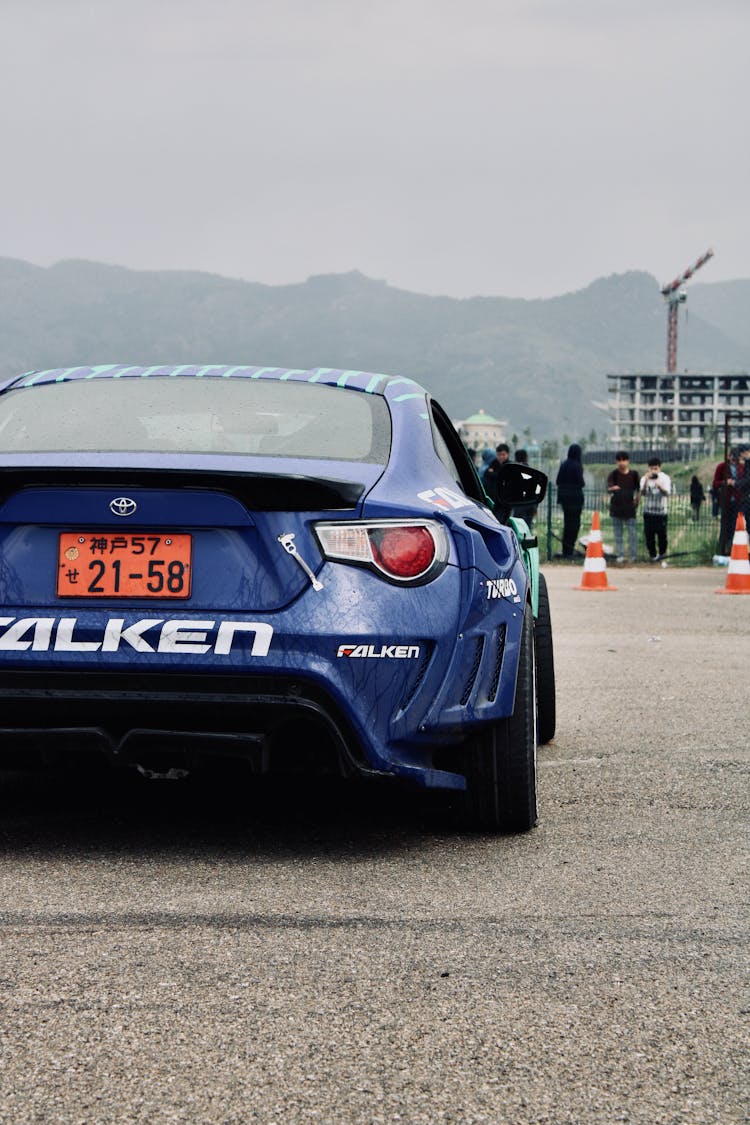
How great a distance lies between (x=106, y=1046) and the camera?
2.60 meters

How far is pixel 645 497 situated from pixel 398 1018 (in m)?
20.3

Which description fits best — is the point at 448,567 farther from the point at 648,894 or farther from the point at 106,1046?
the point at 106,1046

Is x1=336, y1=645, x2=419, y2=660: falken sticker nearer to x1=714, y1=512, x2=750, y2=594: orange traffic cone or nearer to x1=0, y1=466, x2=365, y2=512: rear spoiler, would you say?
x1=0, y1=466, x2=365, y2=512: rear spoiler

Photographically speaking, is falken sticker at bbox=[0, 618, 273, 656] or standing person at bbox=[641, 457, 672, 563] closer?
falken sticker at bbox=[0, 618, 273, 656]

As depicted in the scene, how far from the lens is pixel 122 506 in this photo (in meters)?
3.84

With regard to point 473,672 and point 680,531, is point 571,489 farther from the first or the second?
point 473,672

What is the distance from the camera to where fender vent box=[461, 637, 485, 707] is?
404cm

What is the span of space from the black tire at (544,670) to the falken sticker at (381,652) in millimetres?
2286

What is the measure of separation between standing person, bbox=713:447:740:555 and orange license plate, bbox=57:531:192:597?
59.7 ft

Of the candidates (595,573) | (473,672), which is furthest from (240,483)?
(595,573)

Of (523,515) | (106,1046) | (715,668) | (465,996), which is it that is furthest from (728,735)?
(523,515)

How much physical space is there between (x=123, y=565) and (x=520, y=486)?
6.35 feet

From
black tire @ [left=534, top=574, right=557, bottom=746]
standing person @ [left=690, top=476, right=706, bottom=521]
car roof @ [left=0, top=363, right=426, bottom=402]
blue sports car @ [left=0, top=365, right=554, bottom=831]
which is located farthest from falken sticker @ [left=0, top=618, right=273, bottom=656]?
standing person @ [left=690, top=476, right=706, bottom=521]

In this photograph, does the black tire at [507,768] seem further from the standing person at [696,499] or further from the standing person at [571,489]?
the standing person at [696,499]
